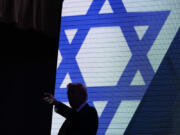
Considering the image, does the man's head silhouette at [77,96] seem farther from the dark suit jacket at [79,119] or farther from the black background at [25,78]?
the black background at [25,78]

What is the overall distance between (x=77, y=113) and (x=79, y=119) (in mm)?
32

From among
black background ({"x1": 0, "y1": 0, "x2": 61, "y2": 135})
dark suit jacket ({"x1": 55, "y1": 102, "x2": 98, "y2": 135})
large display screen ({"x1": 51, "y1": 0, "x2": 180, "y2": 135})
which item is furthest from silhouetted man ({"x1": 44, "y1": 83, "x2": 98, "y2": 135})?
black background ({"x1": 0, "y1": 0, "x2": 61, "y2": 135})

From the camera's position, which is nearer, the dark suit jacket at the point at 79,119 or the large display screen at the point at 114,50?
the dark suit jacket at the point at 79,119

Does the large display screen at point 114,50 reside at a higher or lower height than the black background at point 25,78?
higher

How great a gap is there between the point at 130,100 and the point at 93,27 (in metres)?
0.63

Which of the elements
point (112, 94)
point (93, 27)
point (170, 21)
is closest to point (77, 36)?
point (93, 27)

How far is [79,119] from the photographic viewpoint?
1752mm

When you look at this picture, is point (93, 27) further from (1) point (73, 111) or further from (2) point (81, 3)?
(1) point (73, 111)

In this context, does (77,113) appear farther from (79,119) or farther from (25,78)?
(25,78)

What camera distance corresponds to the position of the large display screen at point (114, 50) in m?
2.61

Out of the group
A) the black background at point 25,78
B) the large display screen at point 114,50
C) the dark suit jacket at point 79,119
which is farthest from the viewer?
the black background at point 25,78

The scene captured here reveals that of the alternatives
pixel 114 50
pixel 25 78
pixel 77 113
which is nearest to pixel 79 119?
pixel 77 113

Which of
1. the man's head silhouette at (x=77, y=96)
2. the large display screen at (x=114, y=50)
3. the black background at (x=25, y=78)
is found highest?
the man's head silhouette at (x=77, y=96)

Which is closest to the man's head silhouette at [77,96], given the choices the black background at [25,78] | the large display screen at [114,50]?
the large display screen at [114,50]
